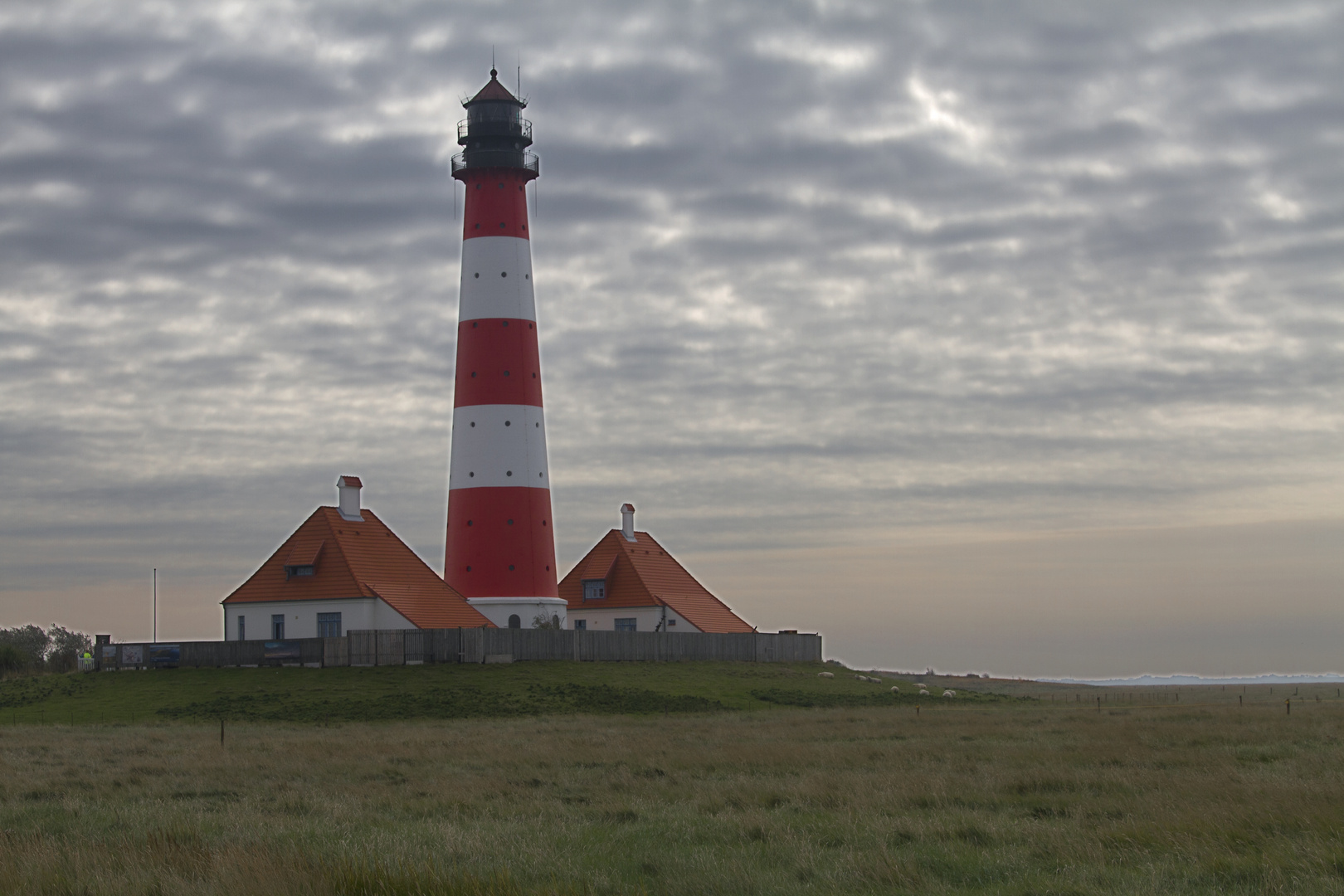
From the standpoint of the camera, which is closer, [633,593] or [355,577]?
[355,577]

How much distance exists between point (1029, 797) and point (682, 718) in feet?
73.3

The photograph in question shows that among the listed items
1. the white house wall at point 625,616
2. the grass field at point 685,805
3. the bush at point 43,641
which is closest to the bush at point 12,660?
the bush at point 43,641

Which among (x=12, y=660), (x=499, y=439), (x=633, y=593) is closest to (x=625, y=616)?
(x=633, y=593)

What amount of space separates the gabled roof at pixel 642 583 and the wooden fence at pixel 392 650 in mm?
10154

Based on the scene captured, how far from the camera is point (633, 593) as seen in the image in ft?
222

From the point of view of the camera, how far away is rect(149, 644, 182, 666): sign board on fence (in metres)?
51.9

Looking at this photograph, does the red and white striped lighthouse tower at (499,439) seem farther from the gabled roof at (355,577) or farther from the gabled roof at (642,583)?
the gabled roof at (642,583)

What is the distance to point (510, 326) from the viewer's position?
2215 inches

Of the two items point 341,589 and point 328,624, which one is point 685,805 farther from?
point 328,624

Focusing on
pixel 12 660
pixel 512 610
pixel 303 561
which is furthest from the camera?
pixel 12 660

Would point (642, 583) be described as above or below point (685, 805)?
above

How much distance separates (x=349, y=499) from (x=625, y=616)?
53.3 ft

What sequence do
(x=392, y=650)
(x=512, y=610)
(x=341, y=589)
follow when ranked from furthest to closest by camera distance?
(x=512, y=610), (x=341, y=589), (x=392, y=650)

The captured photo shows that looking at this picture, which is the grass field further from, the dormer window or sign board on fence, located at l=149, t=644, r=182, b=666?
the dormer window
